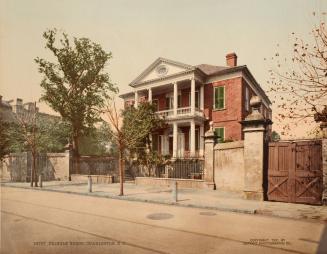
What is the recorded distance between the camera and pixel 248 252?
5.26 m

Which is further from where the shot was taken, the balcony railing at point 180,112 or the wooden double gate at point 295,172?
the balcony railing at point 180,112

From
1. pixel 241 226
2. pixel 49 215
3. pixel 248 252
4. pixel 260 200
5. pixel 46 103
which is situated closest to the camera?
pixel 248 252

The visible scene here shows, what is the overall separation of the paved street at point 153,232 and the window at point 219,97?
16.1 m

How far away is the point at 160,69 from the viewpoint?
26047mm

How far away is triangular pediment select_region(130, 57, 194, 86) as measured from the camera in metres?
24.6

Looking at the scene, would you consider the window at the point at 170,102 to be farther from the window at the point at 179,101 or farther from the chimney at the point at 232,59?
the chimney at the point at 232,59

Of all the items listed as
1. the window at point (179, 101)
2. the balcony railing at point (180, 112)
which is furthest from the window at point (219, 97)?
the window at point (179, 101)

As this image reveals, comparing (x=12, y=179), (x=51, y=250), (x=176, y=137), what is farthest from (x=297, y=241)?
(x=12, y=179)

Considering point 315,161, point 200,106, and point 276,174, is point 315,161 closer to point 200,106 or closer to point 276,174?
point 276,174

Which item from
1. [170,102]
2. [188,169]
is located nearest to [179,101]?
[170,102]

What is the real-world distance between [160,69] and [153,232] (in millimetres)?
20918

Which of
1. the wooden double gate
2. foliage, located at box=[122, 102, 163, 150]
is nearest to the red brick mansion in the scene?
foliage, located at box=[122, 102, 163, 150]

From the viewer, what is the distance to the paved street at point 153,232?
18.0 ft

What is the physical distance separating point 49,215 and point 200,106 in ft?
60.9
